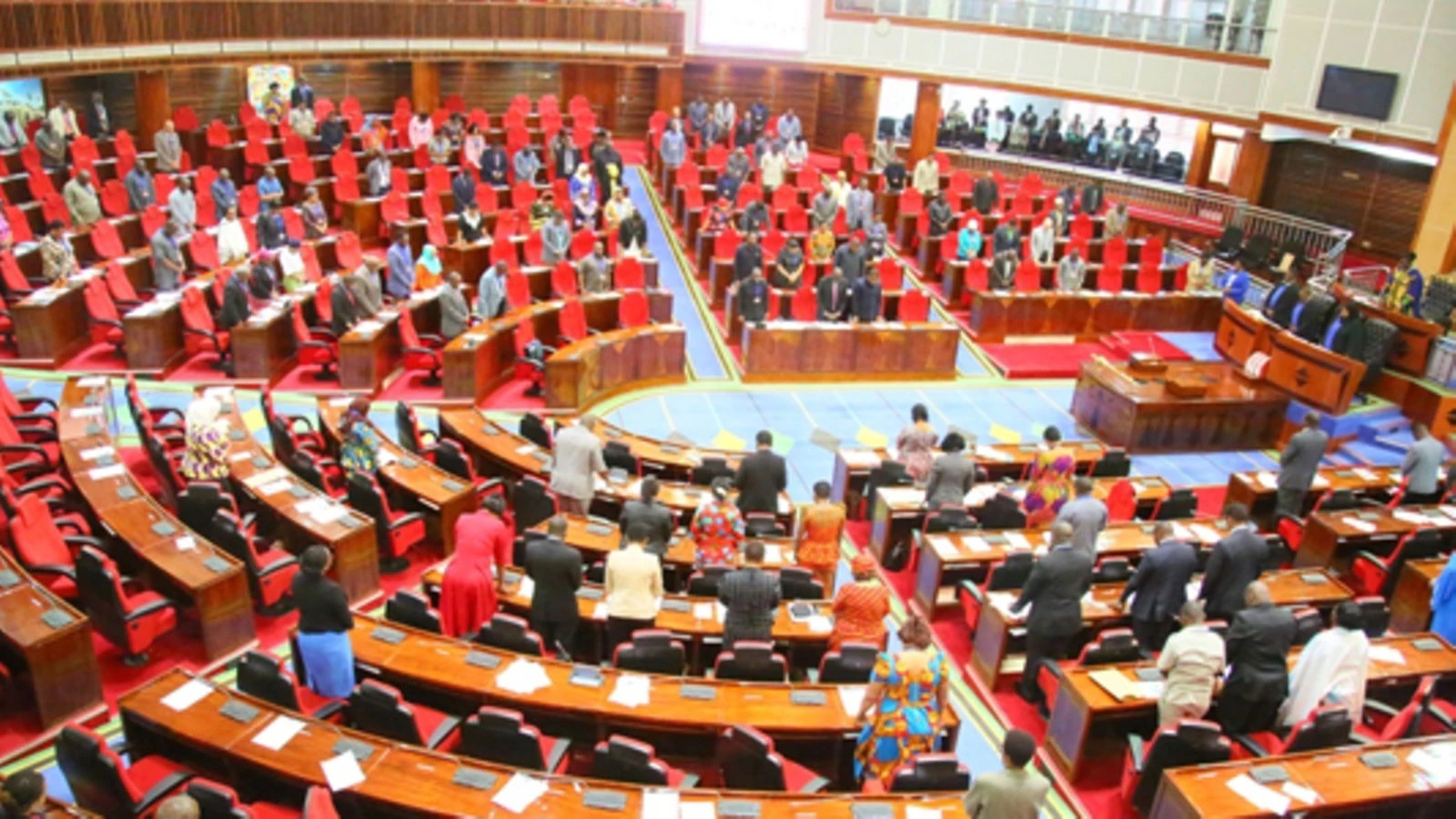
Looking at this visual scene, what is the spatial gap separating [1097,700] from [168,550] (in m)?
6.32

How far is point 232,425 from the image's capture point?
9.74 meters

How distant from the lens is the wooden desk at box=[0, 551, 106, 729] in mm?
6637

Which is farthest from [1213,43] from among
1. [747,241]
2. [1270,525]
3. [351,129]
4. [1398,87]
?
[351,129]

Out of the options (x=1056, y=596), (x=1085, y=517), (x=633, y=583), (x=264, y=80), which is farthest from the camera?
(x=264, y=80)

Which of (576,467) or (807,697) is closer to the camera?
(807,697)

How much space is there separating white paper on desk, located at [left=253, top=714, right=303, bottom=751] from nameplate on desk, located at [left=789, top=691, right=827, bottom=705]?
9.01ft

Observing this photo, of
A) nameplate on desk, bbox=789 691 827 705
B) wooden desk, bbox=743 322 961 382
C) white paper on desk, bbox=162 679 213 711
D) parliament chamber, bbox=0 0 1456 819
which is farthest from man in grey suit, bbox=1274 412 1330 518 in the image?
white paper on desk, bbox=162 679 213 711

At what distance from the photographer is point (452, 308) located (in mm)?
12953

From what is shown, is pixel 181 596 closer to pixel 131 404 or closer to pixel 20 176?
pixel 131 404

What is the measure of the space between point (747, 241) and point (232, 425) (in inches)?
286

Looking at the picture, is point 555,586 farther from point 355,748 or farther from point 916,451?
point 916,451

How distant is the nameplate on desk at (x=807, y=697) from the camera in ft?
21.5

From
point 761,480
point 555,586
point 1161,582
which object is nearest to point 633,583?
point 555,586

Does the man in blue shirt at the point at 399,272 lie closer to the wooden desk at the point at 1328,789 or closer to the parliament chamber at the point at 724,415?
the parliament chamber at the point at 724,415
